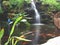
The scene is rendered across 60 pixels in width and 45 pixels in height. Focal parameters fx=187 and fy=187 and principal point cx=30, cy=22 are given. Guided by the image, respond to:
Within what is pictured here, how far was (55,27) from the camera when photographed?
2.12 m

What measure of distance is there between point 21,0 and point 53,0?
1.18ft

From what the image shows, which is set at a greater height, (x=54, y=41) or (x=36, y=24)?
(x=36, y=24)

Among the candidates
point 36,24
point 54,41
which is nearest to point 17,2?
point 36,24

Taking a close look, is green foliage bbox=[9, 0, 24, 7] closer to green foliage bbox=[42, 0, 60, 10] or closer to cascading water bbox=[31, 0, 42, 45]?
cascading water bbox=[31, 0, 42, 45]

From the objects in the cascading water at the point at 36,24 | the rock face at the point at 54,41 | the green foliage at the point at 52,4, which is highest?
the green foliage at the point at 52,4

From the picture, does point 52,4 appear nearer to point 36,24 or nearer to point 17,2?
point 36,24

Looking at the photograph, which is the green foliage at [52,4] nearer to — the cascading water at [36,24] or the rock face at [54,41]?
the cascading water at [36,24]

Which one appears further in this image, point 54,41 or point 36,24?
point 36,24

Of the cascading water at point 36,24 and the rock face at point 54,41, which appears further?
the cascading water at point 36,24

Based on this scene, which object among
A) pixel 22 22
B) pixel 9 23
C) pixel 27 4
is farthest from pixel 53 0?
pixel 9 23

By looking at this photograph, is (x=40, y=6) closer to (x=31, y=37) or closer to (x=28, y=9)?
(x=28, y=9)

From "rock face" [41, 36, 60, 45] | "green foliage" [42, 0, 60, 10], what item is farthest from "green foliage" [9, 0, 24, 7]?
"rock face" [41, 36, 60, 45]

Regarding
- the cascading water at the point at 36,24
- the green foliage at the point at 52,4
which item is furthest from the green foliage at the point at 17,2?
the green foliage at the point at 52,4

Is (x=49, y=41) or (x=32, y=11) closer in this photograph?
(x=49, y=41)
